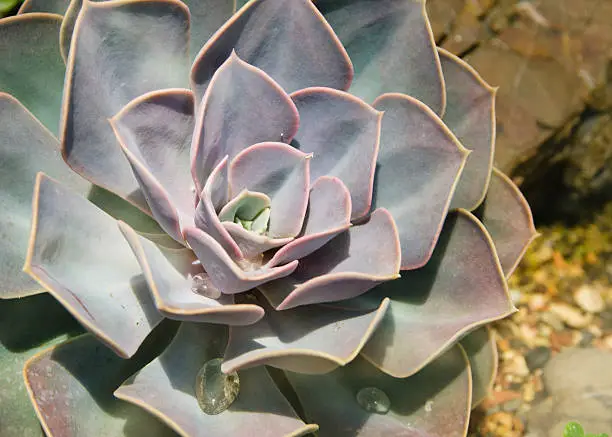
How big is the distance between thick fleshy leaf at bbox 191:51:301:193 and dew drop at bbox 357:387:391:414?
0.42m

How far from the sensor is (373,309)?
1.01 m

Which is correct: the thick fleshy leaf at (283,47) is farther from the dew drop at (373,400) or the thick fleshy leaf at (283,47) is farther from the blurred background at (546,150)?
the blurred background at (546,150)

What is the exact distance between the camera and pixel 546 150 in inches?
66.1

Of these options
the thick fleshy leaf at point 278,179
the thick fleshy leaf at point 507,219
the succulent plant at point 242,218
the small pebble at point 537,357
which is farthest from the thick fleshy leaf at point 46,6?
the small pebble at point 537,357

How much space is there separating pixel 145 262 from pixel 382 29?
0.57 meters

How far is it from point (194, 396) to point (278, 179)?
13.5 inches

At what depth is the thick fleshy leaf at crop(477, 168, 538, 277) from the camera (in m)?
1.13

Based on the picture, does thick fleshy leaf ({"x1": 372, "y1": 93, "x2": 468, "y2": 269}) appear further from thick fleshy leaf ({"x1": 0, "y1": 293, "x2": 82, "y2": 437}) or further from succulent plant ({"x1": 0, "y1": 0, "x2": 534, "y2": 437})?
thick fleshy leaf ({"x1": 0, "y1": 293, "x2": 82, "y2": 437})

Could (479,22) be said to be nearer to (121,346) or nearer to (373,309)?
(373,309)

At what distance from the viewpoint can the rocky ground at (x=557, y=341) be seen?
1512mm

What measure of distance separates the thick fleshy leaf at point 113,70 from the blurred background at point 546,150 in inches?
22.6

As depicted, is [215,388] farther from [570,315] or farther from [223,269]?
[570,315]

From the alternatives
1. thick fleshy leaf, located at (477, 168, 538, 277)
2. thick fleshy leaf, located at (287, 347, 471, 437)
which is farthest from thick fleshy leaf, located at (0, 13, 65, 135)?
thick fleshy leaf, located at (477, 168, 538, 277)

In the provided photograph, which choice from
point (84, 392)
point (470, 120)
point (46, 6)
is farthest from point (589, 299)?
point (46, 6)
